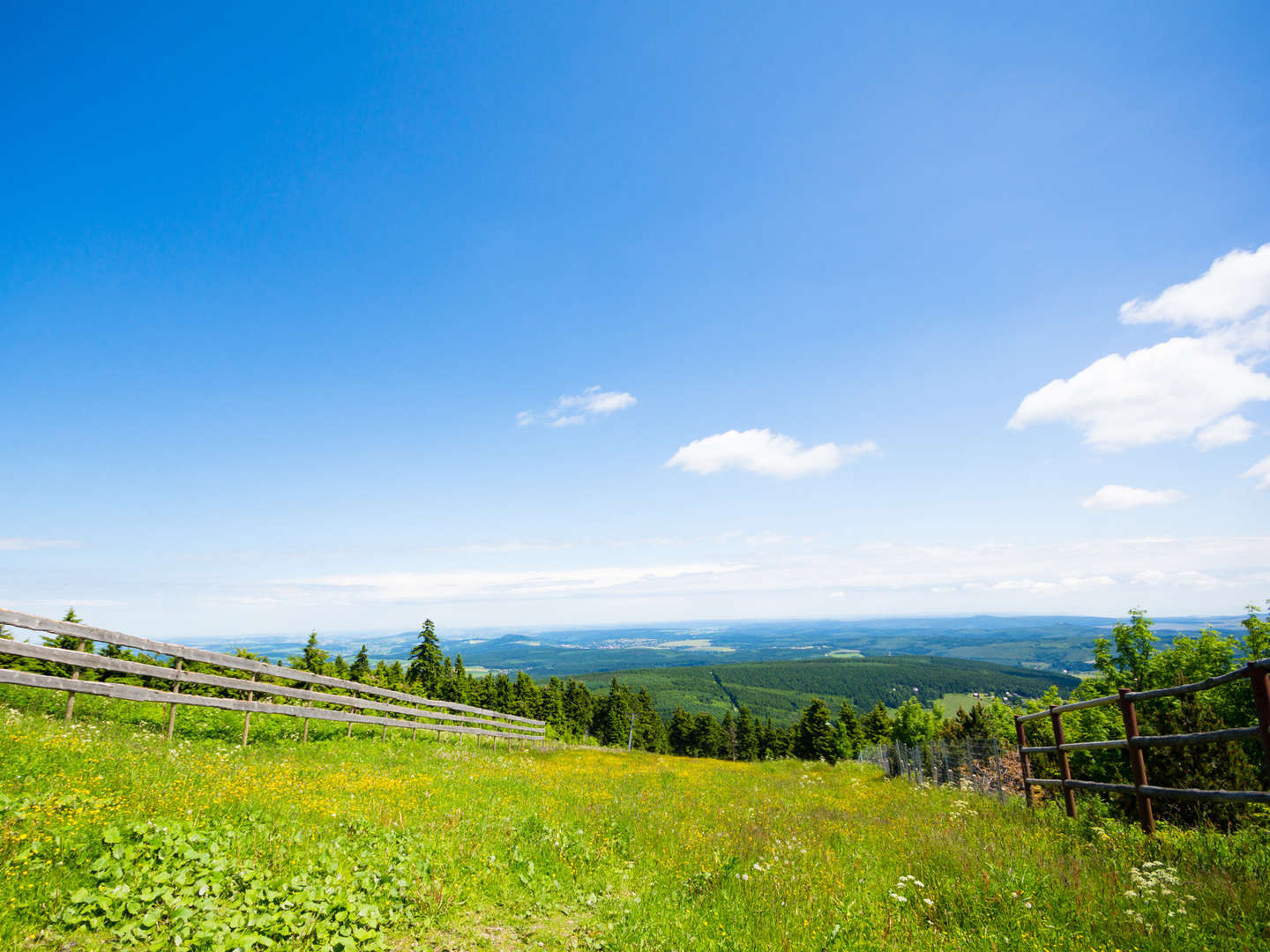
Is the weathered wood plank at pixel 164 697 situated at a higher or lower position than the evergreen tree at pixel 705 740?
higher

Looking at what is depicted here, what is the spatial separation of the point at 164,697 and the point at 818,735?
77.0 metres

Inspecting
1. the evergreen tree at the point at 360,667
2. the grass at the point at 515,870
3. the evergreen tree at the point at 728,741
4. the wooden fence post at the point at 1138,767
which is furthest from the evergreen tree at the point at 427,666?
the wooden fence post at the point at 1138,767

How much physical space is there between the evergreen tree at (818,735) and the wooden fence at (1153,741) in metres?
68.8

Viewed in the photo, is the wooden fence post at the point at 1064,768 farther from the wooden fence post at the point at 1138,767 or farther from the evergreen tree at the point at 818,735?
the evergreen tree at the point at 818,735

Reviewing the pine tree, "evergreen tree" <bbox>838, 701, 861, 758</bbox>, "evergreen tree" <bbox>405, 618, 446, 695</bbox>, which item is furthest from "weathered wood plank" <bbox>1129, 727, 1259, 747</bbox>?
"evergreen tree" <bbox>838, 701, 861, 758</bbox>

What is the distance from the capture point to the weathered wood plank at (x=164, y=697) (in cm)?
927

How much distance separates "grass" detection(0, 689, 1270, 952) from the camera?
4.86 m

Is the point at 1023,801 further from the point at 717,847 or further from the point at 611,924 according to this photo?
the point at 611,924

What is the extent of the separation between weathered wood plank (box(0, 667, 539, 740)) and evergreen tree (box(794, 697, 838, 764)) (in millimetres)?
68270

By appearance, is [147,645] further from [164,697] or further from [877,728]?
[877,728]

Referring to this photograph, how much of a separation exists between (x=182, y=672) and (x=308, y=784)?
3.84 meters

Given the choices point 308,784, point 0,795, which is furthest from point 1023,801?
point 0,795

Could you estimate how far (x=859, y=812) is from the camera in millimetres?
11289

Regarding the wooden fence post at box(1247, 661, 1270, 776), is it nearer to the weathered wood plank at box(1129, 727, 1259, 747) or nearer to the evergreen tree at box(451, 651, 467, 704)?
the weathered wood plank at box(1129, 727, 1259, 747)
